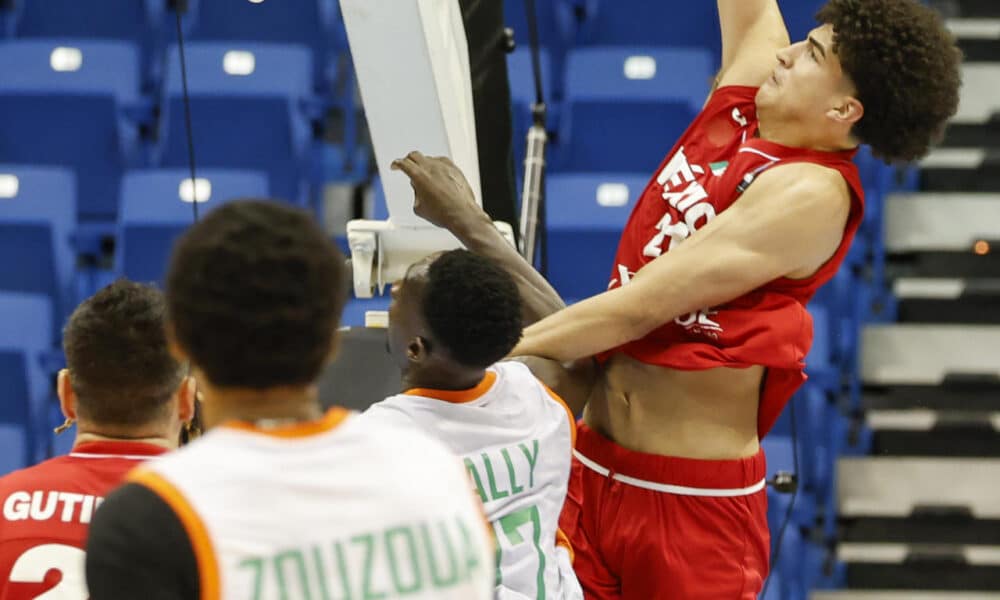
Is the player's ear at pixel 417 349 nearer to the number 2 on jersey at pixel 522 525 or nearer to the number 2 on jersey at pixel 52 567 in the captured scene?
the number 2 on jersey at pixel 522 525

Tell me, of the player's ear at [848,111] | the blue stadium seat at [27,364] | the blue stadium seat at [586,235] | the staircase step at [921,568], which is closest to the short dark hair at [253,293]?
the player's ear at [848,111]

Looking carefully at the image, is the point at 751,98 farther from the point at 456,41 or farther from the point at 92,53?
the point at 92,53

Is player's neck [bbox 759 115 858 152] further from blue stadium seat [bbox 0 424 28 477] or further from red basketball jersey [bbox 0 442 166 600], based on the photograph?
blue stadium seat [bbox 0 424 28 477]

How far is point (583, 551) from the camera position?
2.64 meters

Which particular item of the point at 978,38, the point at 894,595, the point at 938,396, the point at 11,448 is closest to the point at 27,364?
the point at 11,448

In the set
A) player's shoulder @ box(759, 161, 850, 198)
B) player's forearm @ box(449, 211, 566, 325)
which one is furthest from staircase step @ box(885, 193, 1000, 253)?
player's forearm @ box(449, 211, 566, 325)

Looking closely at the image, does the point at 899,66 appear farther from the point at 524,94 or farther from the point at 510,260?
the point at 524,94

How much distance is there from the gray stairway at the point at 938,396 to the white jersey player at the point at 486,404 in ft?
8.41

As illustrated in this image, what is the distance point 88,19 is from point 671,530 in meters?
4.16

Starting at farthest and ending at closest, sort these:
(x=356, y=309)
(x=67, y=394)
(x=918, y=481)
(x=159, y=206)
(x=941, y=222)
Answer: (x=941, y=222) → (x=918, y=481) → (x=159, y=206) → (x=356, y=309) → (x=67, y=394)

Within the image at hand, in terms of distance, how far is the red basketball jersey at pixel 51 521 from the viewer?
6.04 feet

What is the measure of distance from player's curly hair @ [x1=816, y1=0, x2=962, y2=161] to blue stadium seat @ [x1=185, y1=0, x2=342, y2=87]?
3513 millimetres

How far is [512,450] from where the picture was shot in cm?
214

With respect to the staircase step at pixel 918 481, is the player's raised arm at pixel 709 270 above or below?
above
